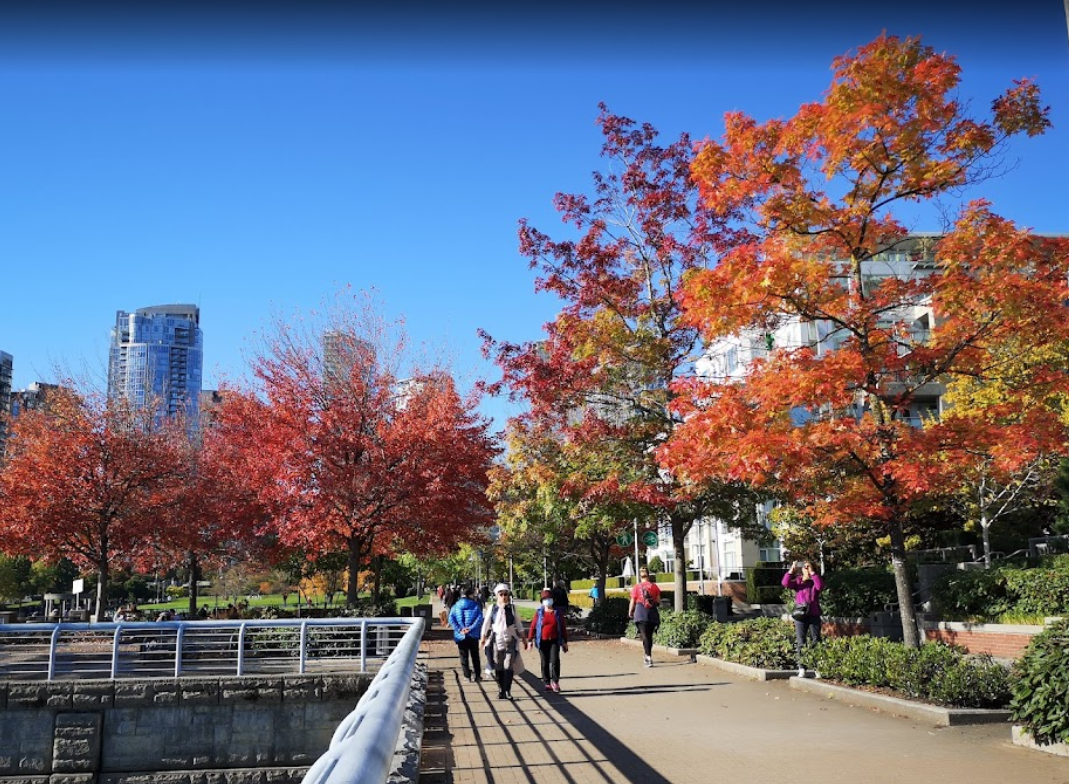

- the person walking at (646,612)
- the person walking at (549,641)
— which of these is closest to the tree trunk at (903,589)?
the person walking at (646,612)

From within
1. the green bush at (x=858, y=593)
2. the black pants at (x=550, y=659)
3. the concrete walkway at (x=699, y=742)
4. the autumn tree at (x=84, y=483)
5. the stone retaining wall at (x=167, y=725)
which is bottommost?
the stone retaining wall at (x=167, y=725)

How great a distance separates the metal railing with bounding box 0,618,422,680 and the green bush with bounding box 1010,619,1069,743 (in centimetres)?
917

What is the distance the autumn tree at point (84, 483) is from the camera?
91.2 ft

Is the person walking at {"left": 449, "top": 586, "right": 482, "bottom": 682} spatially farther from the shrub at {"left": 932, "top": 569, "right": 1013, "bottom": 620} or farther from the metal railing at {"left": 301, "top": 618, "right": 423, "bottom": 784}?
the metal railing at {"left": 301, "top": 618, "right": 423, "bottom": 784}

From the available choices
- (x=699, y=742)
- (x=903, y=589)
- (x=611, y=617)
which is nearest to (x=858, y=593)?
(x=903, y=589)

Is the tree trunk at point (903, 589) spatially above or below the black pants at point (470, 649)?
above

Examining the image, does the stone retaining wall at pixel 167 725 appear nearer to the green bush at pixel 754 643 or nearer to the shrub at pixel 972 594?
the green bush at pixel 754 643

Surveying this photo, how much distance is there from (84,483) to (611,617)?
1705 centimetres

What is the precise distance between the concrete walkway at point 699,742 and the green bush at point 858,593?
640 centimetres

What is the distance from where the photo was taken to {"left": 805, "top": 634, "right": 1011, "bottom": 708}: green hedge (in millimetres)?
10266

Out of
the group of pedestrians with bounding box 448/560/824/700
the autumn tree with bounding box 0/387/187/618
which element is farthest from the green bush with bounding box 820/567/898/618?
the autumn tree with bounding box 0/387/187/618

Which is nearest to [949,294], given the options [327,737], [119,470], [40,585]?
[327,737]

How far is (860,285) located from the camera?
14344 mm

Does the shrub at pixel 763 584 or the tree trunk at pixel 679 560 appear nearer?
the tree trunk at pixel 679 560
